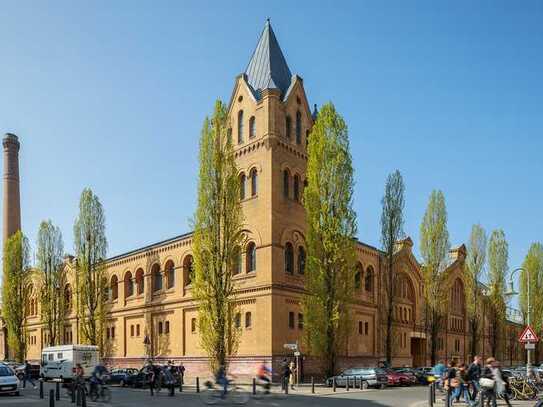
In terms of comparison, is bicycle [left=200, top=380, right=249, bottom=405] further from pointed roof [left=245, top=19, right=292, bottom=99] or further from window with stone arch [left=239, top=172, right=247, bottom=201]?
pointed roof [left=245, top=19, right=292, bottom=99]

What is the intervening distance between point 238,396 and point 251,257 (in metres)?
17.6

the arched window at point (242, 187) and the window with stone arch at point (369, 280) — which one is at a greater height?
the arched window at point (242, 187)

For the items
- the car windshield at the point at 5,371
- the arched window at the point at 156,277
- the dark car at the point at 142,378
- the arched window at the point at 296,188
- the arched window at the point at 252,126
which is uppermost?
the arched window at the point at 252,126

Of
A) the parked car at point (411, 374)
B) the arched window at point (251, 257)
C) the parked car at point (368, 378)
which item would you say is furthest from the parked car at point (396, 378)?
the arched window at point (251, 257)

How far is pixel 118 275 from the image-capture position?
168 ft

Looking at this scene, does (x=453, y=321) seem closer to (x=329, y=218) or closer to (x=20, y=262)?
(x=329, y=218)

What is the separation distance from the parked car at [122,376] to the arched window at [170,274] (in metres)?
8.84

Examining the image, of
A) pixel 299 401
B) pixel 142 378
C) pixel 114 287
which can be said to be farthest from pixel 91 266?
pixel 299 401

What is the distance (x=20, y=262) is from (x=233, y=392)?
47505 millimetres

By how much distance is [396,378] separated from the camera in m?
34.6

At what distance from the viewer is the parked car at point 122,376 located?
3622cm

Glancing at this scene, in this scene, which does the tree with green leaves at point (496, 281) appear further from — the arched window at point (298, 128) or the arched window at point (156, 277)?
the arched window at point (156, 277)

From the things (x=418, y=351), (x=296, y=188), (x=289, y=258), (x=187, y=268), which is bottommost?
(x=418, y=351)

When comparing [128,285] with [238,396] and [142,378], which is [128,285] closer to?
[142,378]
